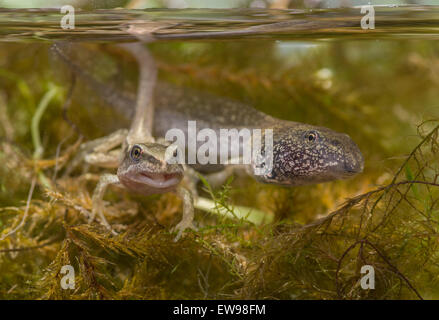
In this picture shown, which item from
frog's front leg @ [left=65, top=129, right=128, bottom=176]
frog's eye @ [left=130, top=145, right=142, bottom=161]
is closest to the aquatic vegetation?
frog's front leg @ [left=65, top=129, right=128, bottom=176]

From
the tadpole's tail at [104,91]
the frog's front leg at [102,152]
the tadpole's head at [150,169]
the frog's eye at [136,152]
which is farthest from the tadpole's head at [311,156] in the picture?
the tadpole's tail at [104,91]

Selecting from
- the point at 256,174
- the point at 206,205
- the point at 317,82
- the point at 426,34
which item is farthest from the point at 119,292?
the point at 426,34

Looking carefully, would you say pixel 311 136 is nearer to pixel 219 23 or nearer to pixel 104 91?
pixel 219 23

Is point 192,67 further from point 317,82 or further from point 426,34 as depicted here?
point 426,34

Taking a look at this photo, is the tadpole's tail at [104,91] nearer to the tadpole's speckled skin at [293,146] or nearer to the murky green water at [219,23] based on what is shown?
the murky green water at [219,23]

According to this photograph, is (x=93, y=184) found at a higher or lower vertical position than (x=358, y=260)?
higher

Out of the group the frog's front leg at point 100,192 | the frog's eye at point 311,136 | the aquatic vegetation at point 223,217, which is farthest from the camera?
the frog's front leg at point 100,192
